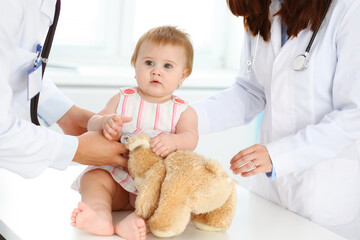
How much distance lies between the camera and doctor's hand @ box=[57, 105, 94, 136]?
1822mm

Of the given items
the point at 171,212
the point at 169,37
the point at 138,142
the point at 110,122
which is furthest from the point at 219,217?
the point at 169,37

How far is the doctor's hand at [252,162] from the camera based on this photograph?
5.09 ft

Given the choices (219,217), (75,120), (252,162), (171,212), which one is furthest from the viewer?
(75,120)

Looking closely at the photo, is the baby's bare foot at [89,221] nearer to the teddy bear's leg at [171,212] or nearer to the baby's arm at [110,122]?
the teddy bear's leg at [171,212]

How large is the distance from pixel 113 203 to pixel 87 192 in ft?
0.31

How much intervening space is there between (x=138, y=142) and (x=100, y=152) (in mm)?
118

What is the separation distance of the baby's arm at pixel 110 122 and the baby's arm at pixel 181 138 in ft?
0.37

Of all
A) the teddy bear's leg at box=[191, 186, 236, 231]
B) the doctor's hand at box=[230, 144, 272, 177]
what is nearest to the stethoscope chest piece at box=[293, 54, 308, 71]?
the doctor's hand at box=[230, 144, 272, 177]

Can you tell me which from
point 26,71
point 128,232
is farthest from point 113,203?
point 26,71

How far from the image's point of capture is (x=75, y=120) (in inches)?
72.6

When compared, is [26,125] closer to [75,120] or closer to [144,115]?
[144,115]

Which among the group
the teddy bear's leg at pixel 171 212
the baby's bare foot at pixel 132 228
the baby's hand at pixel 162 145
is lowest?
the baby's bare foot at pixel 132 228

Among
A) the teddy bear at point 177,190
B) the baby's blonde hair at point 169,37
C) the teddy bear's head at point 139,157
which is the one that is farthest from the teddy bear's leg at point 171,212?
the baby's blonde hair at point 169,37

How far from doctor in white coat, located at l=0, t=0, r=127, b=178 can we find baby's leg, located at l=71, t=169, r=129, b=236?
0.17 ft
